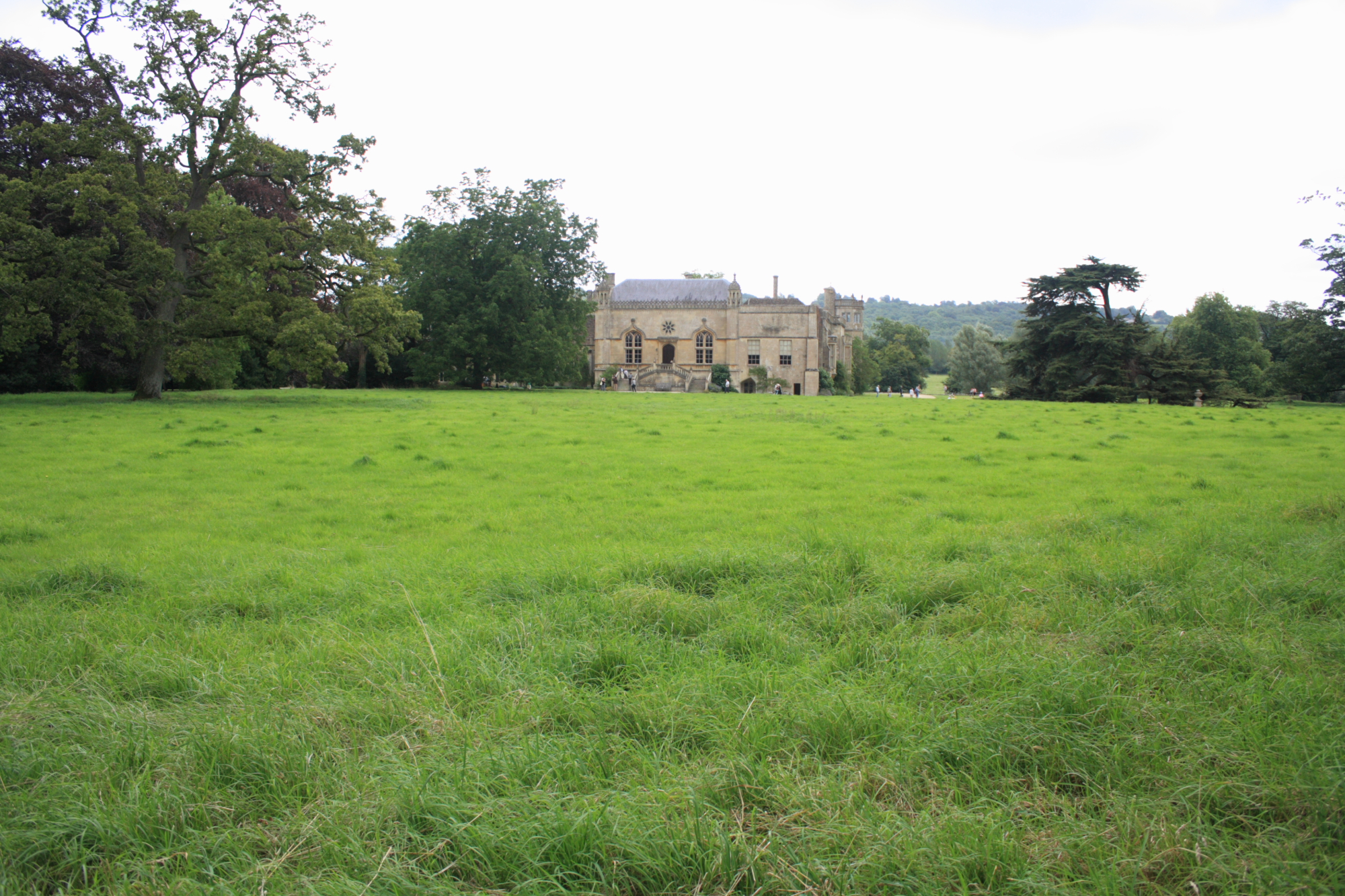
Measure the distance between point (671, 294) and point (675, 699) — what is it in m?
67.3

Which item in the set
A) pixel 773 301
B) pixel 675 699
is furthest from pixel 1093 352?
pixel 675 699

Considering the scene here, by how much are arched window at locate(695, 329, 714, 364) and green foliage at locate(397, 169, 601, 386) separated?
21860 mm

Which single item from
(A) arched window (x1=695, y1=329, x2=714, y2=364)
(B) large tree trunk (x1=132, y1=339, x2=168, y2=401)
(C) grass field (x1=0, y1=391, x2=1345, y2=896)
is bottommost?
(C) grass field (x1=0, y1=391, x2=1345, y2=896)

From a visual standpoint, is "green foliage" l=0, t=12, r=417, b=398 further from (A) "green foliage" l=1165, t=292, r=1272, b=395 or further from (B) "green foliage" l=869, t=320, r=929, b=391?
(B) "green foliage" l=869, t=320, r=929, b=391

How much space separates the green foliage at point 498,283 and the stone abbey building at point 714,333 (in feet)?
65.5

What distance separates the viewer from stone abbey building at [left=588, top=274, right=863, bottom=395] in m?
64.9

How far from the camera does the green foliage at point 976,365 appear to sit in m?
74.2

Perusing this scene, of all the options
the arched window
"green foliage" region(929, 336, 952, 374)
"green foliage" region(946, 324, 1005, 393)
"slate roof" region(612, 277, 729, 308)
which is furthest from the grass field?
"green foliage" region(929, 336, 952, 374)

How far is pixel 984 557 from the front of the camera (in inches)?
209

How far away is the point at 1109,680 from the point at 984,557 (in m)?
2.22

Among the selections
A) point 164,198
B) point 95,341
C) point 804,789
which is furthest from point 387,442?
point 95,341

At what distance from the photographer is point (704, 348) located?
66.2 metres

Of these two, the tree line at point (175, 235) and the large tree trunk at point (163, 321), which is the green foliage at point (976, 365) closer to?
the tree line at point (175, 235)

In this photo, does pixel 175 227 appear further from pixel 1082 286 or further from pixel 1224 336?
pixel 1224 336
